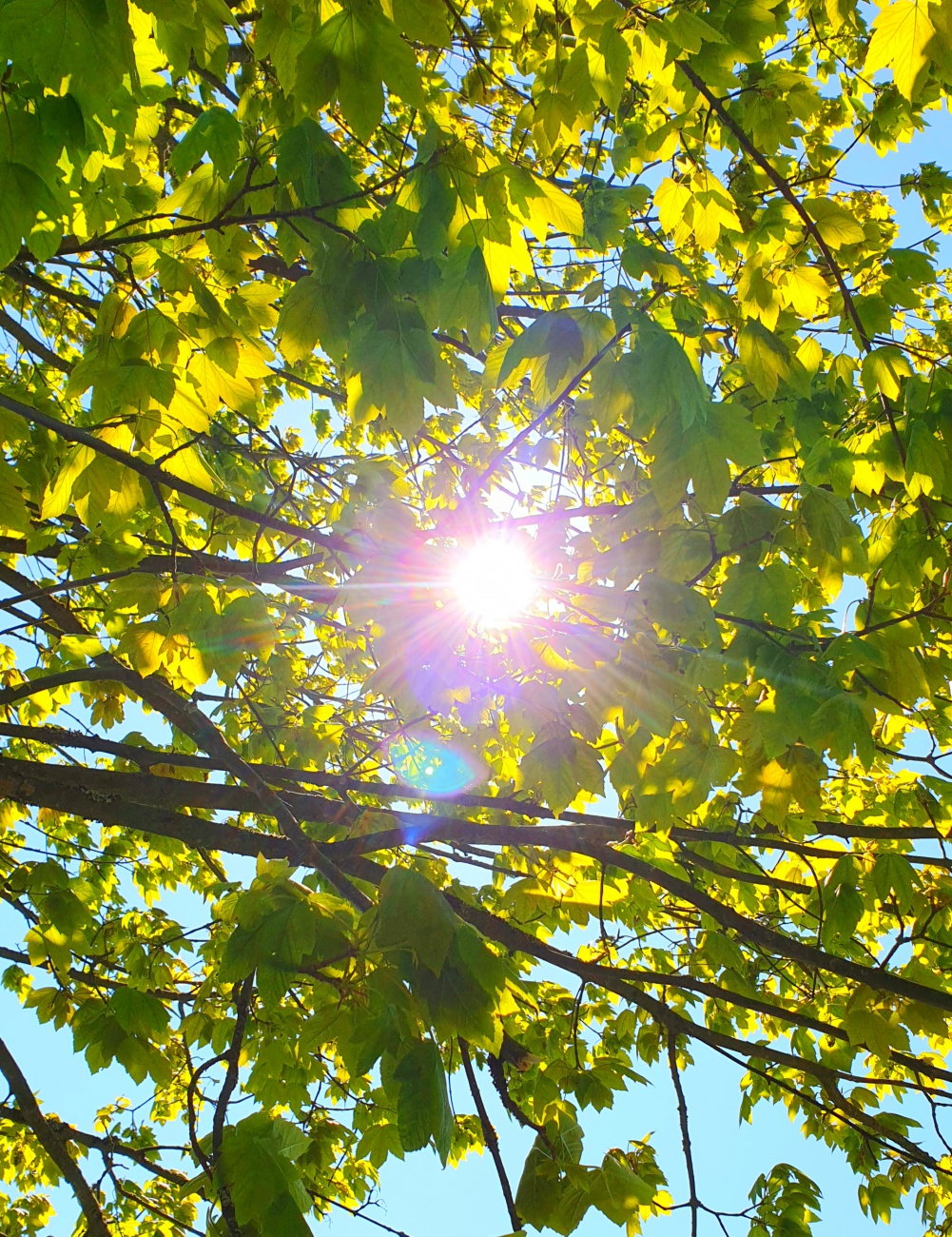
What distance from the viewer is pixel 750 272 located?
2418mm

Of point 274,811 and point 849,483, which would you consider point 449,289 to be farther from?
point 274,811

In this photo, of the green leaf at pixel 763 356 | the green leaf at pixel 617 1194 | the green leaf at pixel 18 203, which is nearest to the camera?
the green leaf at pixel 18 203

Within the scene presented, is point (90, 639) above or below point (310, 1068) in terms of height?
above

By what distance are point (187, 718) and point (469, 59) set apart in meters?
3.23

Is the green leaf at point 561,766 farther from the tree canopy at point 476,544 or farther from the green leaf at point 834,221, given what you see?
the green leaf at point 834,221

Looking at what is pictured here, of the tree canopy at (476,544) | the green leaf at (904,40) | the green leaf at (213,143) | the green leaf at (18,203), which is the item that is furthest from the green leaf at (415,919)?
the green leaf at (904,40)

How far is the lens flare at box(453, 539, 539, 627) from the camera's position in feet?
7.78

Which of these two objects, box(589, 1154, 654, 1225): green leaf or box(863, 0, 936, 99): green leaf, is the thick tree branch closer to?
box(589, 1154, 654, 1225): green leaf

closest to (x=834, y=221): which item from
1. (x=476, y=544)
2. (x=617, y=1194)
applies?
(x=476, y=544)

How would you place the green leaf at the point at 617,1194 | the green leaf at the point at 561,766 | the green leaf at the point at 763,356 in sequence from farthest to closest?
1. the green leaf at the point at 561,766
2. the green leaf at the point at 763,356
3. the green leaf at the point at 617,1194

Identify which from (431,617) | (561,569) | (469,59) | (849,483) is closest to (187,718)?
(431,617)

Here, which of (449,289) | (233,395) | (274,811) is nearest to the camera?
(449,289)

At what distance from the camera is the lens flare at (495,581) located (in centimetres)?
237

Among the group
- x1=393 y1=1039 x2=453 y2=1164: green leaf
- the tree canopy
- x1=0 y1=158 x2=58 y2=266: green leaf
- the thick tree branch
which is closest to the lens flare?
the tree canopy
